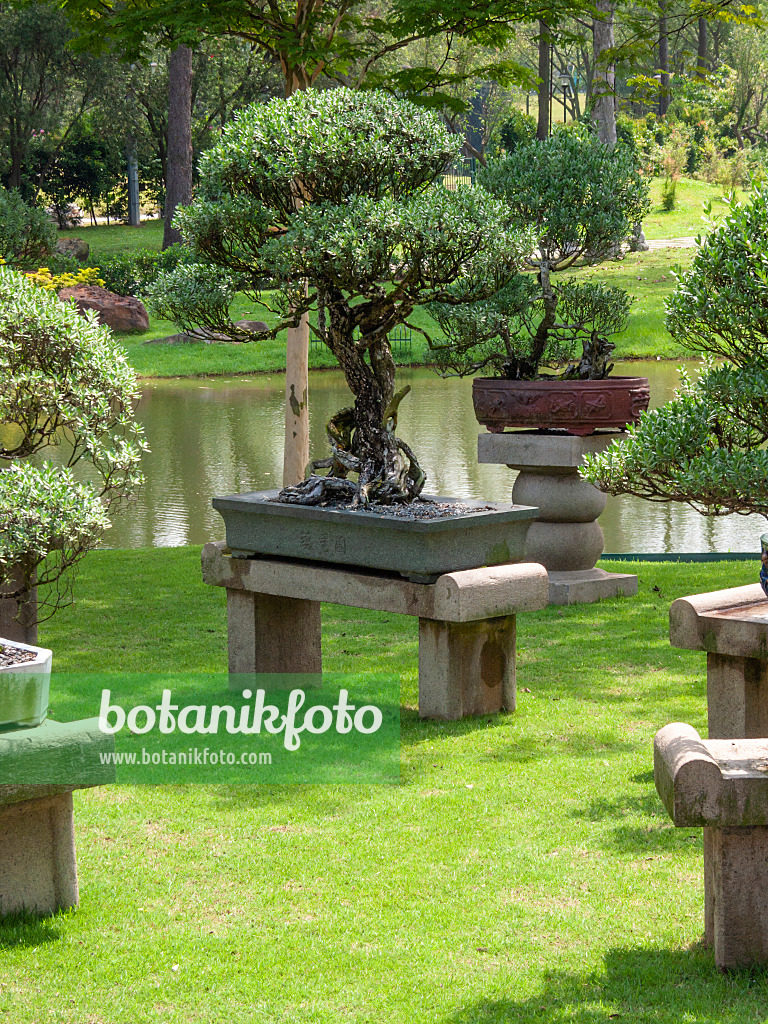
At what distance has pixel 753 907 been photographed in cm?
294

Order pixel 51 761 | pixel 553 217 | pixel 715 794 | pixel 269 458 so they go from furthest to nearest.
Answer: pixel 269 458, pixel 553 217, pixel 51 761, pixel 715 794

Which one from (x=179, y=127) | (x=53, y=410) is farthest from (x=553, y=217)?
(x=179, y=127)

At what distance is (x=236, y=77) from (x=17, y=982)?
32348mm

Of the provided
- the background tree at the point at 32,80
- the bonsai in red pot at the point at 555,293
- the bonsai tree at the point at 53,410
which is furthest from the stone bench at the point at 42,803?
the background tree at the point at 32,80

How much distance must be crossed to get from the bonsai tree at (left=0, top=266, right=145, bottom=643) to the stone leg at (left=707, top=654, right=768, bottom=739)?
2.40m

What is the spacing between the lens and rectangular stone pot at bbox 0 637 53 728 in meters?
3.39

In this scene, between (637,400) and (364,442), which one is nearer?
(364,442)

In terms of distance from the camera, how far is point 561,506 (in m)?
7.78

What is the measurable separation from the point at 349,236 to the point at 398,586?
5.04ft

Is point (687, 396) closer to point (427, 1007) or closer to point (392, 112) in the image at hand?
point (427, 1007)

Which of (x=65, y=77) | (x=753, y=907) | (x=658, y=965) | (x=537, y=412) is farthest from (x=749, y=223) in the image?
(x=65, y=77)

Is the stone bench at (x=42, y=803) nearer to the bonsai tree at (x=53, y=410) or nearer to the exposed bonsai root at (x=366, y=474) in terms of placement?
the bonsai tree at (x=53, y=410)

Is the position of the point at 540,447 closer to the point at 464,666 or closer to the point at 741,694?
the point at 464,666

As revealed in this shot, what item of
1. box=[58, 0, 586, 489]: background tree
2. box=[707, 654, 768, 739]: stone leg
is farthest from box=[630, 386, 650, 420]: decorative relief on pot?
box=[707, 654, 768, 739]: stone leg
